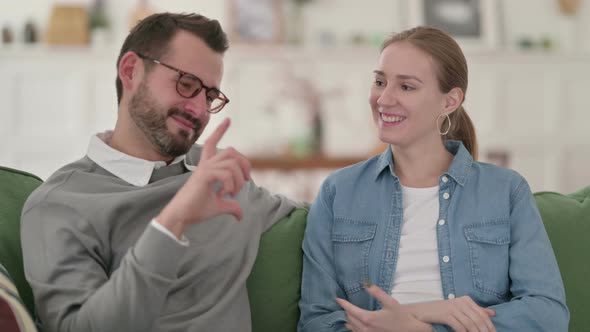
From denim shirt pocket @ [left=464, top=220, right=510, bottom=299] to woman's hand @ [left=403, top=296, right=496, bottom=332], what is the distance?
0.31 ft

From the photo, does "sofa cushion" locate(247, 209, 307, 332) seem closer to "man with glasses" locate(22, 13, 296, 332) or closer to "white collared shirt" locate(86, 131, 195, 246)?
"man with glasses" locate(22, 13, 296, 332)

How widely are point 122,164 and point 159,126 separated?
121 mm

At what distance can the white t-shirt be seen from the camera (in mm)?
1801

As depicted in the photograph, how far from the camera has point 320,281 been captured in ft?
5.99

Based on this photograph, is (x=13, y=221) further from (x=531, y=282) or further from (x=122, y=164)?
(x=531, y=282)

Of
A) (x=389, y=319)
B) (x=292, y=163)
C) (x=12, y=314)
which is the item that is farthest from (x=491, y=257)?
(x=292, y=163)

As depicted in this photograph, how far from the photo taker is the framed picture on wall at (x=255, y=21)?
620 cm

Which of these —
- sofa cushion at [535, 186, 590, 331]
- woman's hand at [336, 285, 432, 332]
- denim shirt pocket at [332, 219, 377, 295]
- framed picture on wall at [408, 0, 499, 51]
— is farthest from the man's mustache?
framed picture on wall at [408, 0, 499, 51]

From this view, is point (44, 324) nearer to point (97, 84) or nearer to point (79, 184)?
point (79, 184)

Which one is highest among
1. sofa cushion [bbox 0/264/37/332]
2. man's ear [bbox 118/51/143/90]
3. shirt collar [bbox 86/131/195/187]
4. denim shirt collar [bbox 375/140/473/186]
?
man's ear [bbox 118/51/143/90]

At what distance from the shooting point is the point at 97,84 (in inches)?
238

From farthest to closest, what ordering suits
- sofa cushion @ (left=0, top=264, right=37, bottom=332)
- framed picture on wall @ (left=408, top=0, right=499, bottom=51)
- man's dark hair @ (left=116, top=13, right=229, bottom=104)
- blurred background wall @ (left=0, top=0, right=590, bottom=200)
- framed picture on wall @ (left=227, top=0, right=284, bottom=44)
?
framed picture on wall @ (left=408, top=0, right=499, bottom=51) → framed picture on wall @ (left=227, top=0, right=284, bottom=44) → blurred background wall @ (left=0, top=0, right=590, bottom=200) → man's dark hair @ (left=116, top=13, right=229, bottom=104) → sofa cushion @ (left=0, top=264, right=37, bottom=332)

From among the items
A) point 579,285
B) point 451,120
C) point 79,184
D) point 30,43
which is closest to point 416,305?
point 579,285

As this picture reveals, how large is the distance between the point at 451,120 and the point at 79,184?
104 centimetres
